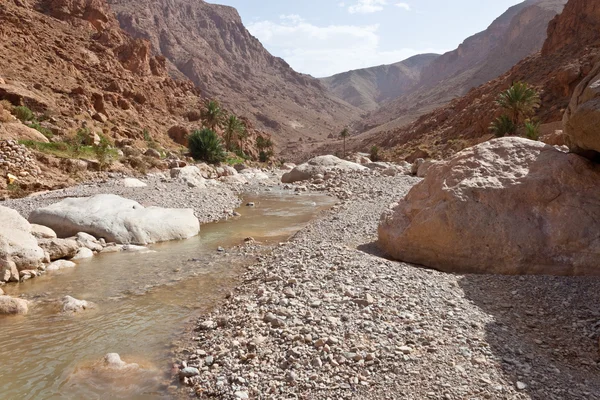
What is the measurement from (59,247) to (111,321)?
434 cm

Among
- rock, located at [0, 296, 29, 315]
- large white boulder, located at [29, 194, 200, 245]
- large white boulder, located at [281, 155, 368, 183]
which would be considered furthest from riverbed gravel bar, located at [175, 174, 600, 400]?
large white boulder, located at [281, 155, 368, 183]

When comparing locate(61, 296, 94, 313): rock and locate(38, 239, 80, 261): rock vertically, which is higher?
locate(38, 239, 80, 261): rock

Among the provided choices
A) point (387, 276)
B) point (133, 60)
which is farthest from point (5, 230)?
point (133, 60)

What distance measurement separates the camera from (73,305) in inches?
268

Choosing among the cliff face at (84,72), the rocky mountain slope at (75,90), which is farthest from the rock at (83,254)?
the cliff face at (84,72)

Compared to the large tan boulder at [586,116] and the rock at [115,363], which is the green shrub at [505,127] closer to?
the large tan boulder at [586,116]

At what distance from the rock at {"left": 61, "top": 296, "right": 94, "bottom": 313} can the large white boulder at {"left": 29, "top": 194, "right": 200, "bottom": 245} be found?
4.17 metres

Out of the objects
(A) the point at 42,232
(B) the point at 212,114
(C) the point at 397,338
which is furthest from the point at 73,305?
(B) the point at 212,114

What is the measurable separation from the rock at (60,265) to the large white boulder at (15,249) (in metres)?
0.21

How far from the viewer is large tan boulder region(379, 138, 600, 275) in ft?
22.1

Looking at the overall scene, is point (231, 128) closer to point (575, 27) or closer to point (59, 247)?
point (59, 247)

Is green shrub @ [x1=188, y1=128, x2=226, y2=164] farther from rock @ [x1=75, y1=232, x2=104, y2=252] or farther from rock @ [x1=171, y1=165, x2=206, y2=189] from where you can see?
rock @ [x1=75, y1=232, x2=104, y2=252]

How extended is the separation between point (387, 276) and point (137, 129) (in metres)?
45.3

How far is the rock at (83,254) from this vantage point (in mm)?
9860
